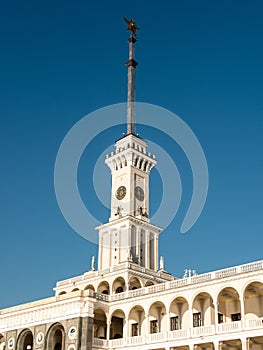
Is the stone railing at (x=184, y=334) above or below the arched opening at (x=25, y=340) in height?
below

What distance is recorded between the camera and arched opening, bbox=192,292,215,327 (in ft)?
193

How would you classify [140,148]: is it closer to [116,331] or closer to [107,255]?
[107,255]

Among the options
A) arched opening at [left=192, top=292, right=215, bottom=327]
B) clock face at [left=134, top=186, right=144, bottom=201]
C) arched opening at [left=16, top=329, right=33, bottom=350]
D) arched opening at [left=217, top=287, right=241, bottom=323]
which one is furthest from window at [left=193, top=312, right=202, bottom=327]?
clock face at [left=134, top=186, right=144, bottom=201]

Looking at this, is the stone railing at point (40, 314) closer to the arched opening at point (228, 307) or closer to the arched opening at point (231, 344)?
the arched opening at point (228, 307)

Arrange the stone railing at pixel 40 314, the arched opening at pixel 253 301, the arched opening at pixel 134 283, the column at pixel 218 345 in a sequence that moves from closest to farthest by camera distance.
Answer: the column at pixel 218 345 → the arched opening at pixel 253 301 → the stone railing at pixel 40 314 → the arched opening at pixel 134 283

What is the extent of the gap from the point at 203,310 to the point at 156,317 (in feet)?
24.0

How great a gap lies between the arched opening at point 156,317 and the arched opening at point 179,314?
158 centimetres

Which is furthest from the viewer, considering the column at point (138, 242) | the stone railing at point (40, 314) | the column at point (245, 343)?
the column at point (138, 242)

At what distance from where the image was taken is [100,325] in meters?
68.4

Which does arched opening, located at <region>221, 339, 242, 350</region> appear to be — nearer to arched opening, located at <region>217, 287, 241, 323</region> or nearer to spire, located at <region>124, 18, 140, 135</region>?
arched opening, located at <region>217, 287, 241, 323</region>

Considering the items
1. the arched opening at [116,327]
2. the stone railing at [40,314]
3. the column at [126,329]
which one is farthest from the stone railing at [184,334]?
the arched opening at [116,327]

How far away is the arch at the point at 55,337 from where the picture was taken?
65.2 m

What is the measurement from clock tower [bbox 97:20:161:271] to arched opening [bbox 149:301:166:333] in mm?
12666

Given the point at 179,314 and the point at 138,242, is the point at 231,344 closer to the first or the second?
the point at 179,314
